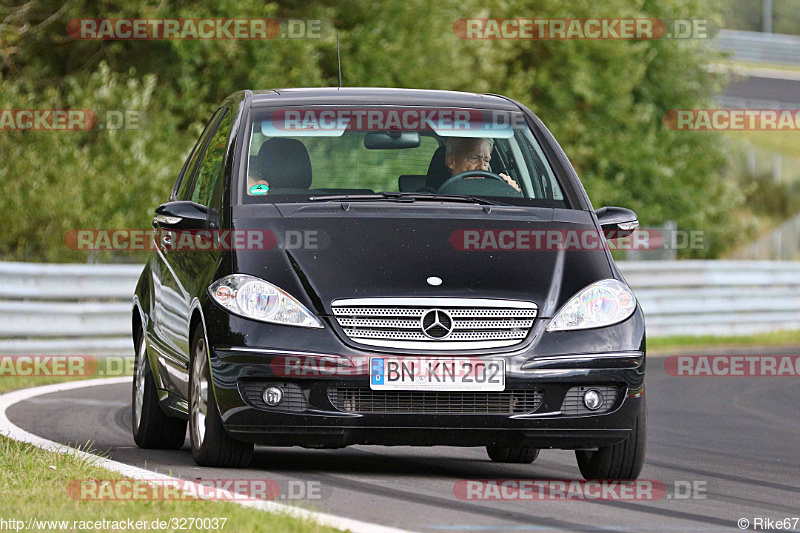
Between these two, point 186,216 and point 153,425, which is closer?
point 186,216

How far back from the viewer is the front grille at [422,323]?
6684 mm

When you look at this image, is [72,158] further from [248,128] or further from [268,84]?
[248,128]

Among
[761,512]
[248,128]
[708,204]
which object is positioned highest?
[248,128]

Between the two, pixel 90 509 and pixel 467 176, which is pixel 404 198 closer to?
pixel 467 176

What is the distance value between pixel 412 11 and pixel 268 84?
3.90 meters

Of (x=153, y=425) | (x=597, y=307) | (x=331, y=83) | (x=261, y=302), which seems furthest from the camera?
(x=331, y=83)

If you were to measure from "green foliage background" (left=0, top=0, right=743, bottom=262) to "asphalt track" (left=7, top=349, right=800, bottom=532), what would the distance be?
7.42 metres

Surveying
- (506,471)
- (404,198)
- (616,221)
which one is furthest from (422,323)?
(616,221)

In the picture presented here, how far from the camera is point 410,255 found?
22.7ft

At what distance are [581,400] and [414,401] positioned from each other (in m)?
0.71

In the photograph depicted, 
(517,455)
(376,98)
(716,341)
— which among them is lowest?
(716,341)

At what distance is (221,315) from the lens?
6.85 m

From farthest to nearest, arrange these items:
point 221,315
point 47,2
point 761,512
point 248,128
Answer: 1. point 47,2
2. point 248,128
3. point 221,315
4. point 761,512

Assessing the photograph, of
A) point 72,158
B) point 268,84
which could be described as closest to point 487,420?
point 72,158
